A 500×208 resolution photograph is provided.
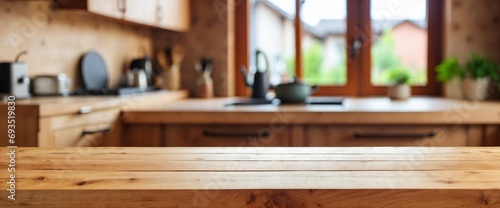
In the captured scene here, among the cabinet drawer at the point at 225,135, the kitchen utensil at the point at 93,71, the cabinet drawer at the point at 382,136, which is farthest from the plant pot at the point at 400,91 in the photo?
the kitchen utensil at the point at 93,71

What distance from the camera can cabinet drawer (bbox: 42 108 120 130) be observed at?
2.22 meters

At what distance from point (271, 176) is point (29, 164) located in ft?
1.93

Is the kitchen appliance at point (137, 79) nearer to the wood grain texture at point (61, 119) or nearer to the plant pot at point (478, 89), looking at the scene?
the wood grain texture at point (61, 119)

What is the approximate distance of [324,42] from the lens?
165 inches

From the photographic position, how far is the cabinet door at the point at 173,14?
359 cm

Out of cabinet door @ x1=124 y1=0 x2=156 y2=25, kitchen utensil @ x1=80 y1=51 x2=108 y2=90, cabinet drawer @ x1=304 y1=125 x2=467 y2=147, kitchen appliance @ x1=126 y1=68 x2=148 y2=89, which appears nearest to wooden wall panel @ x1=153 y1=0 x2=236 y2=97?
kitchen appliance @ x1=126 y1=68 x2=148 y2=89

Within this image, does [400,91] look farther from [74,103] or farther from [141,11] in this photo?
[74,103]

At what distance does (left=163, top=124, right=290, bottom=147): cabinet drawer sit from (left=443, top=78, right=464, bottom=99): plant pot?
1.49 m

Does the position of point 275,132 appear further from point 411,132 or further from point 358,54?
point 358,54

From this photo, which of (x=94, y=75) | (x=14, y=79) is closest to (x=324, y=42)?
(x=94, y=75)

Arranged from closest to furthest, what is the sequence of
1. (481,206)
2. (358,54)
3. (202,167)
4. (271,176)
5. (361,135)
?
(481,206) → (271,176) → (202,167) → (361,135) → (358,54)

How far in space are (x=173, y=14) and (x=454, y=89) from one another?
1.97 metres

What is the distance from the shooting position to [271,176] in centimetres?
115

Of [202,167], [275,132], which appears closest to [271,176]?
[202,167]
